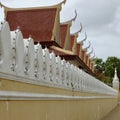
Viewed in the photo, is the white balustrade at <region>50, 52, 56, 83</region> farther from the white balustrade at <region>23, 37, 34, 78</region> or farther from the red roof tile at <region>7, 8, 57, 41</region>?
the red roof tile at <region>7, 8, 57, 41</region>

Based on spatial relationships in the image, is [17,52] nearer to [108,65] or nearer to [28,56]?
[28,56]

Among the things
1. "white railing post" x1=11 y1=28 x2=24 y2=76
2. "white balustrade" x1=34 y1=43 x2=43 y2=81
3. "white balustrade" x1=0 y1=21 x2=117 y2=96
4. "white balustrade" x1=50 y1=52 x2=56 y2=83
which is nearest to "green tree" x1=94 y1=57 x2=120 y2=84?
"white balustrade" x1=0 y1=21 x2=117 y2=96

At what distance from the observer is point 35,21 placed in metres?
22.1

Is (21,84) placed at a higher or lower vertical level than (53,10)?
lower

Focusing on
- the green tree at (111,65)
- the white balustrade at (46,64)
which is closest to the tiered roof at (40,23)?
the white balustrade at (46,64)

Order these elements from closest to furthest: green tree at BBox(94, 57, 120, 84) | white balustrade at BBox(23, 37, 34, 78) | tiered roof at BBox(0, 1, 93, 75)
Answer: white balustrade at BBox(23, 37, 34, 78) → tiered roof at BBox(0, 1, 93, 75) → green tree at BBox(94, 57, 120, 84)

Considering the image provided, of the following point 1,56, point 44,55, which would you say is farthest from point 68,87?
point 1,56

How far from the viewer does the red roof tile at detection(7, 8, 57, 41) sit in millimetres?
21125

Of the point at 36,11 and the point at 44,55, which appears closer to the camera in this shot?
the point at 44,55

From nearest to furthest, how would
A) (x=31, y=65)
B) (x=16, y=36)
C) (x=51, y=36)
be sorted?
1. (x=16, y=36)
2. (x=31, y=65)
3. (x=51, y=36)

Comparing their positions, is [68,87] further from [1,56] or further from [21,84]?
[1,56]

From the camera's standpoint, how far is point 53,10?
2247 cm

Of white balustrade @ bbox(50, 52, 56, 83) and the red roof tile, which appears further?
the red roof tile

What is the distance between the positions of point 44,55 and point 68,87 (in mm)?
2588
